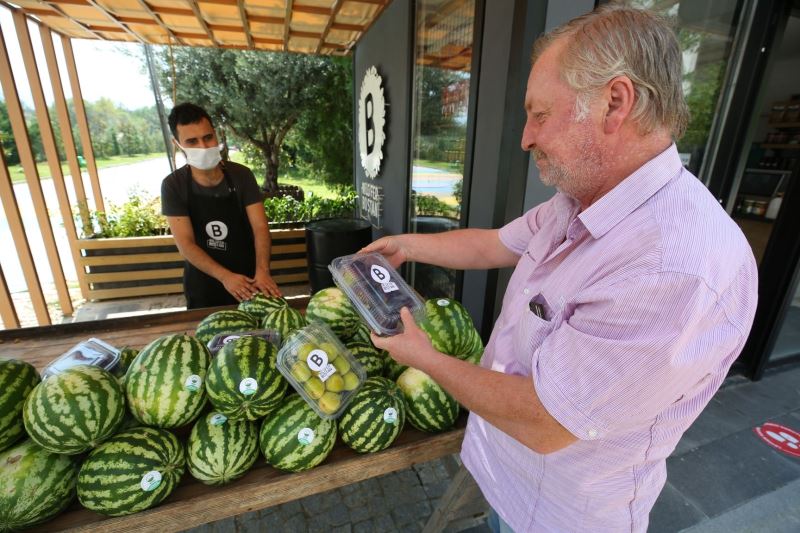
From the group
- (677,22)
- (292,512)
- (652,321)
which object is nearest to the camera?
(652,321)

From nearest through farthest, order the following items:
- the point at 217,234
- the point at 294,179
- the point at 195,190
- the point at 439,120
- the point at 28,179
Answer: the point at 195,190, the point at 217,234, the point at 439,120, the point at 28,179, the point at 294,179

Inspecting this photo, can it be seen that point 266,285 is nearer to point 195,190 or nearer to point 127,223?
point 195,190

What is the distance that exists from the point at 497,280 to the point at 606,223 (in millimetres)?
1863

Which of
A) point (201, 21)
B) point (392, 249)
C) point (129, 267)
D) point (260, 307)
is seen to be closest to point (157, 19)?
point (201, 21)

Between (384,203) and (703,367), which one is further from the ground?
(703,367)

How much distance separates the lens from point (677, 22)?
2.70 metres

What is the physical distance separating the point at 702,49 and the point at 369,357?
134 inches

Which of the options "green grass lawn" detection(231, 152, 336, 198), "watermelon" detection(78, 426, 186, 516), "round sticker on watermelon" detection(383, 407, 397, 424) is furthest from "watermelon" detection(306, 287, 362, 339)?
"green grass lawn" detection(231, 152, 336, 198)

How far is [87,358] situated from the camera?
1.36m

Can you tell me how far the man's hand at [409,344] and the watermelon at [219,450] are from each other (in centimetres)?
56

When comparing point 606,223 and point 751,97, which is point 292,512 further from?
point 751,97

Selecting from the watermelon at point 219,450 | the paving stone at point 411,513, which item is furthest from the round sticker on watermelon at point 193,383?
the paving stone at point 411,513

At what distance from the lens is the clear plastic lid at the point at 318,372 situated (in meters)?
1.24

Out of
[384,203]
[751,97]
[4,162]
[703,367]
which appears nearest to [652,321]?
[703,367]
